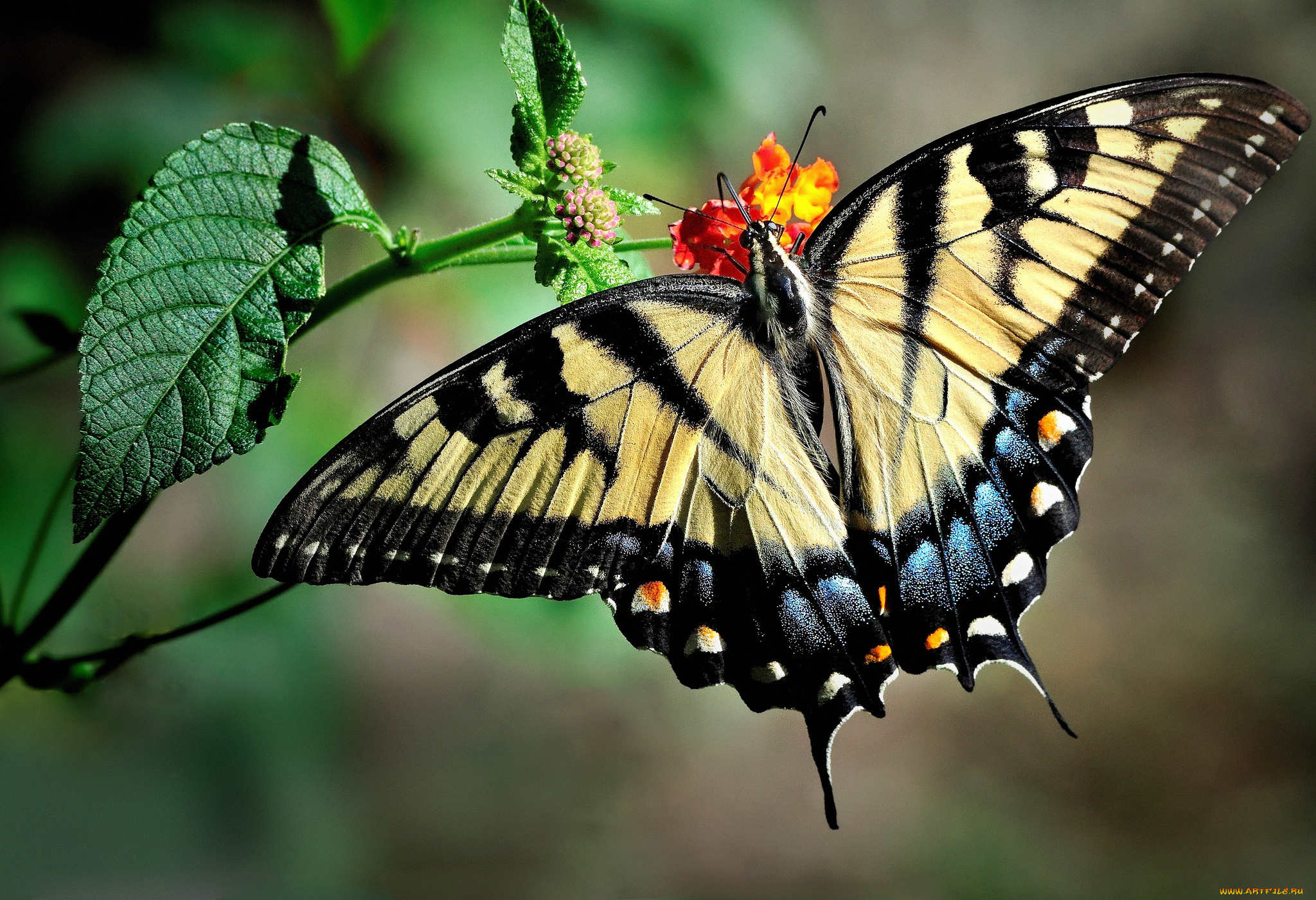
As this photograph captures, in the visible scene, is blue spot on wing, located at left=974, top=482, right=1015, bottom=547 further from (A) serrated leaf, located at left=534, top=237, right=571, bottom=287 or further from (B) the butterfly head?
(A) serrated leaf, located at left=534, top=237, right=571, bottom=287

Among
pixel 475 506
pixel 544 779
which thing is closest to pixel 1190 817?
pixel 544 779

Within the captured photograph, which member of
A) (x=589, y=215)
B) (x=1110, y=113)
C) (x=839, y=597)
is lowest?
(x=839, y=597)

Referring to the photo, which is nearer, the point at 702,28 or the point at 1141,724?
the point at 702,28

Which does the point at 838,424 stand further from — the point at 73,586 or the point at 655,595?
the point at 73,586

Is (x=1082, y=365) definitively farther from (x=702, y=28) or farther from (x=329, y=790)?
(x=329, y=790)

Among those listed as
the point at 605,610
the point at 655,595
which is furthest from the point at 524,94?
the point at 605,610
